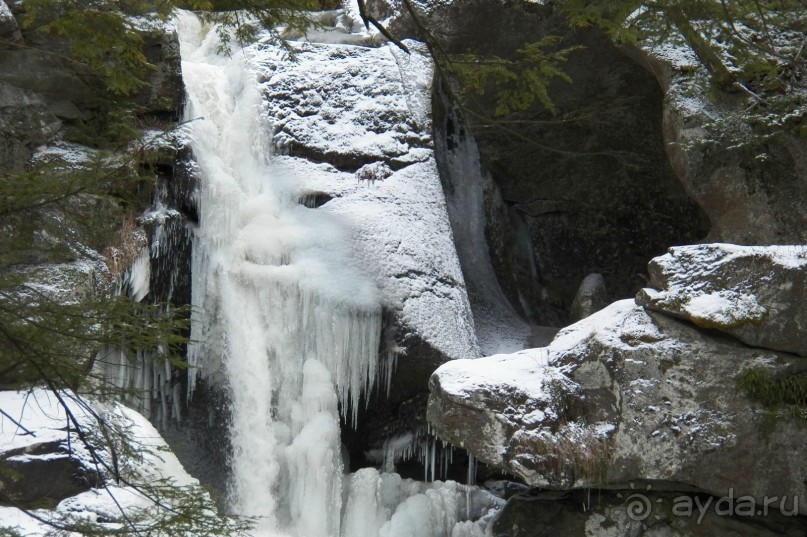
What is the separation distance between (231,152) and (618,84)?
5417 millimetres

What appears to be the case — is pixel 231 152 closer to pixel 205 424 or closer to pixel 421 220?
pixel 421 220

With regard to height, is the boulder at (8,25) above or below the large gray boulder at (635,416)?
above

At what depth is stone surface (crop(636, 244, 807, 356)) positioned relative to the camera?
21.3 ft

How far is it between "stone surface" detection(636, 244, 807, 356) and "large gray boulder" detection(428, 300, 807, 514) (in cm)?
12

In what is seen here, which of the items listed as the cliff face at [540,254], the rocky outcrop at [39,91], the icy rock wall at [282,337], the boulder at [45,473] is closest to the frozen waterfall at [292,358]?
the icy rock wall at [282,337]

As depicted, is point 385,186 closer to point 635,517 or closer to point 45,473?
point 635,517

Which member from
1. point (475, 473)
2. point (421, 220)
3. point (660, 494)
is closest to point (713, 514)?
point (660, 494)

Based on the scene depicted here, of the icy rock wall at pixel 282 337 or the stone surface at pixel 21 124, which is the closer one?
the icy rock wall at pixel 282 337

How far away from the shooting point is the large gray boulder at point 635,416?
6371 mm

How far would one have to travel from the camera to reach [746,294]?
6.63 m

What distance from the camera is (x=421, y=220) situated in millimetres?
9430

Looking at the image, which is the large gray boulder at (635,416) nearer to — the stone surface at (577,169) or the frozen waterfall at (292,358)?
the frozen waterfall at (292,358)

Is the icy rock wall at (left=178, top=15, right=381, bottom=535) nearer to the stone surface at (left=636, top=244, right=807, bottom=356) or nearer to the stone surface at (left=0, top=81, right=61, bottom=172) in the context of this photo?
the stone surface at (left=0, top=81, right=61, bottom=172)

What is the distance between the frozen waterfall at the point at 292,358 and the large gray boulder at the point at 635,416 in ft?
4.94
